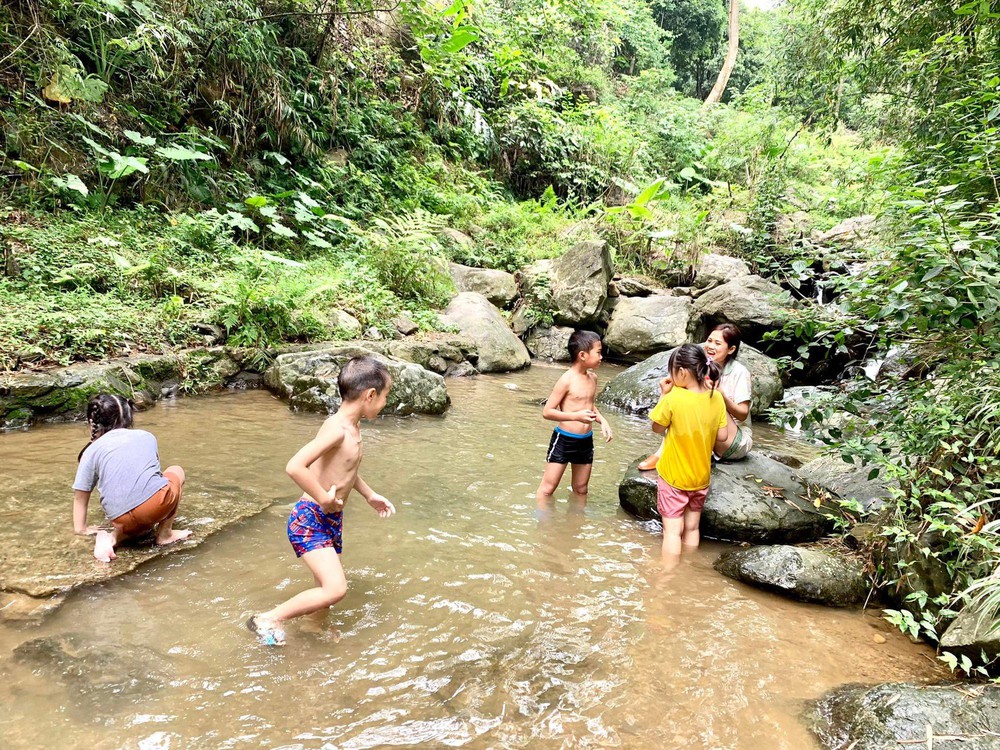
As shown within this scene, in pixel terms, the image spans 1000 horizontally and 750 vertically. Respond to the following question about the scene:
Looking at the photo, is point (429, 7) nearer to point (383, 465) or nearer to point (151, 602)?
point (383, 465)

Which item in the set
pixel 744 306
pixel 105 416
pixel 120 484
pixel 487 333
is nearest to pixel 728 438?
pixel 120 484

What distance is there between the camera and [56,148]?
8453 mm

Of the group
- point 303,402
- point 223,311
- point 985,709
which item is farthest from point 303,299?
point 985,709

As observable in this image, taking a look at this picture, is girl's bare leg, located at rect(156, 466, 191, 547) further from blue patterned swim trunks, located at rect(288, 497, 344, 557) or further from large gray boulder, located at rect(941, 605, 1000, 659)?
large gray boulder, located at rect(941, 605, 1000, 659)

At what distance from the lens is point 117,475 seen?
3363 millimetres

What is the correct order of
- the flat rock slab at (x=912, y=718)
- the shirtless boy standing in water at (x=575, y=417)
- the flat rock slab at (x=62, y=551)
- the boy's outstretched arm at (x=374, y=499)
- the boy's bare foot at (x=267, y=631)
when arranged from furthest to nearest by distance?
the shirtless boy standing in water at (x=575, y=417), the boy's outstretched arm at (x=374, y=499), the flat rock slab at (x=62, y=551), the boy's bare foot at (x=267, y=631), the flat rock slab at (x=912, y=718)

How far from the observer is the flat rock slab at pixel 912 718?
2.22 m

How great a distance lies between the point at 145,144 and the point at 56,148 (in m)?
1.12

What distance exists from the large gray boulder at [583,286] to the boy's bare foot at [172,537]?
9417 mm

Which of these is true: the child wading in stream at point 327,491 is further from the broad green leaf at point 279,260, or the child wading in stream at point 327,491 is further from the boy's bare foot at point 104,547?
the broad green leaf at point 279,260

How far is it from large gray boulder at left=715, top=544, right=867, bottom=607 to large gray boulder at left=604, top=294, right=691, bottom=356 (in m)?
7.51

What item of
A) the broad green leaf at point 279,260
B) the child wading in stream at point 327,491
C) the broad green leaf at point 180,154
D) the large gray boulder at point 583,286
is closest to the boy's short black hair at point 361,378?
the child wading in stream at point 327,491

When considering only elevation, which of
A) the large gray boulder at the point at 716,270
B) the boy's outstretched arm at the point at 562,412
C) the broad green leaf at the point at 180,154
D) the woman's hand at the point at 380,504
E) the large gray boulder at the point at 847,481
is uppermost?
the broad green leaf at the point at 180,154

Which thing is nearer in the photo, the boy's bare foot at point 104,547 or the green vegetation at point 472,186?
the boy's bare foot at point 104,547
